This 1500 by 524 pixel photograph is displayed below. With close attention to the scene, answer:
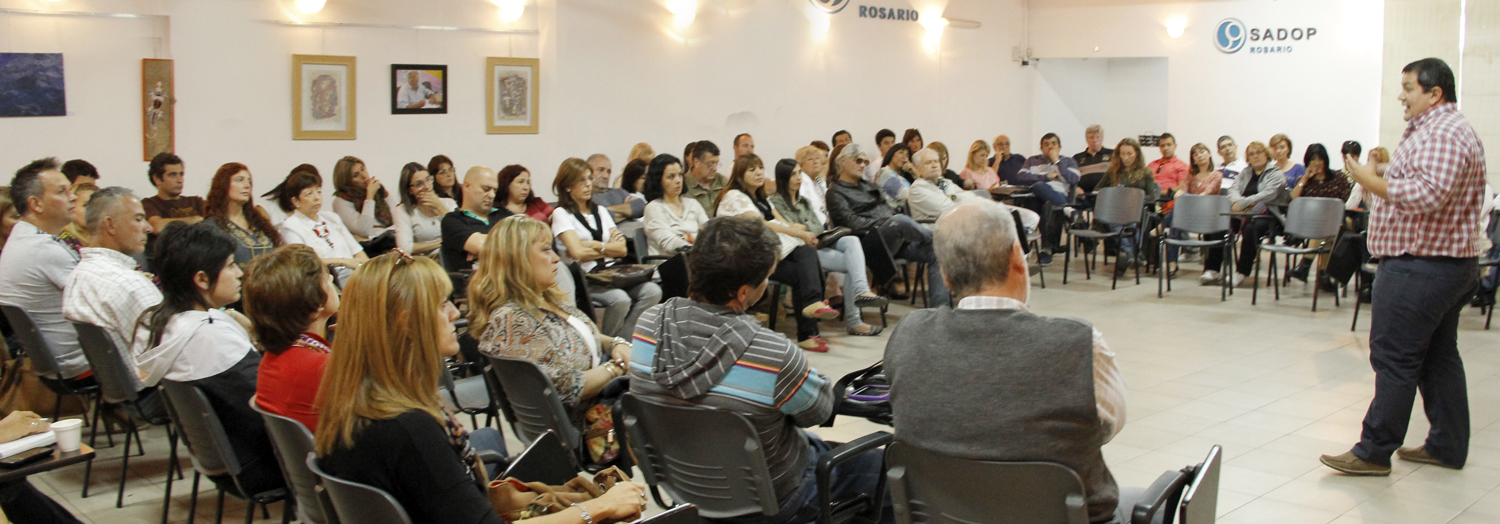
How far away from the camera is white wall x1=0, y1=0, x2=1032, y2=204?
7367mm

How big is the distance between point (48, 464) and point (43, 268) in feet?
7.23

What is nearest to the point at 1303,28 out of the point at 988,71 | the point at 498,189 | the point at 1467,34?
the point at 1467,34

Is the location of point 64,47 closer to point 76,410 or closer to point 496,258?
point 76,410

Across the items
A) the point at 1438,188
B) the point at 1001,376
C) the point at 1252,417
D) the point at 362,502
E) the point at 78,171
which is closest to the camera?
the point at 362,502

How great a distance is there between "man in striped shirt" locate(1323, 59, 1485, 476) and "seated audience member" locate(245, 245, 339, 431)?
3420 mm

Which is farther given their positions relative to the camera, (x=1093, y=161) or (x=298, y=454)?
(x=1093, y=161)

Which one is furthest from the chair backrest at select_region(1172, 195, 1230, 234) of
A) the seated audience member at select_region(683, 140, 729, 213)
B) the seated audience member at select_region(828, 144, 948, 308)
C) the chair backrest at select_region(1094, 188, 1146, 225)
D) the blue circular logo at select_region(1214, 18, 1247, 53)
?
the blue circular logo at select_region(1214, 18, 1247, 53)

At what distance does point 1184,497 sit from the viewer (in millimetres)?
2312

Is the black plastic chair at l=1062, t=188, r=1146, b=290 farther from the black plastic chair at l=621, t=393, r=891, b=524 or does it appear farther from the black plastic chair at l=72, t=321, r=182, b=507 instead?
the black plastic chair at l=72, t=321, r=182, b=507

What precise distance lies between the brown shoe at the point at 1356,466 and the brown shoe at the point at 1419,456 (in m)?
0.23

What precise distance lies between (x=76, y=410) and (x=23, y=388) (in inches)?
15.3

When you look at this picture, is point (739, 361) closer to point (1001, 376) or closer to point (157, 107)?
point (1001, 376)

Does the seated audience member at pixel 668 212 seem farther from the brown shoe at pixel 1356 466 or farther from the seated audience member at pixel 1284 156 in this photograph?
the seated audience member at pixel 1284 156

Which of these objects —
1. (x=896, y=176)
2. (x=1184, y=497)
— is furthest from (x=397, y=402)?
(x=896, y=176)
